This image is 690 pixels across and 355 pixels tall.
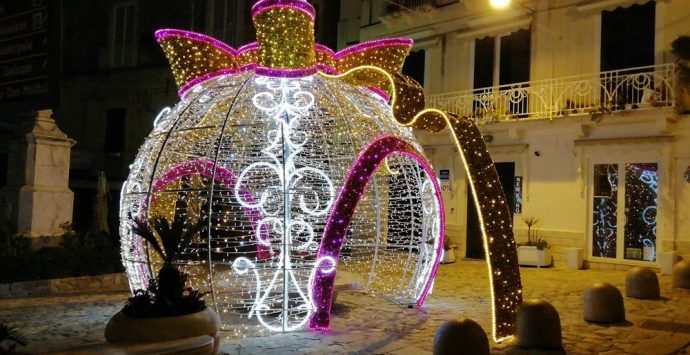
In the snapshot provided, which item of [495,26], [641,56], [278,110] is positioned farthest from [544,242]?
[278,110]

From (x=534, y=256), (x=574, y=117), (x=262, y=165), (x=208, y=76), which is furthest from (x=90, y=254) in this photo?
(x=574, y=117)

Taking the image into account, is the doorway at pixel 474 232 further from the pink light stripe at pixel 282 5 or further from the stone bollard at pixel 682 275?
the pink light stripe at pixel 282 5

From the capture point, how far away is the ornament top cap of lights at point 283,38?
805 cm

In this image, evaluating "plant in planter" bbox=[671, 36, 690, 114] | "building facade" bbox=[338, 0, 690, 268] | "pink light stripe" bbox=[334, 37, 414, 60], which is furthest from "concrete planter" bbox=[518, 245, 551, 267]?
"pink light stripe" bbox=[334, 37, 414, 60]

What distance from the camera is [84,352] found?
4395 millimetres

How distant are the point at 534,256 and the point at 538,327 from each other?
917 cm

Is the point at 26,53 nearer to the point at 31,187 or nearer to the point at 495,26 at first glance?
the point at 31,187

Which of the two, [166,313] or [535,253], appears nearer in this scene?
[166,313]

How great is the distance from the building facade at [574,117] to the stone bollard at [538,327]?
8808mm

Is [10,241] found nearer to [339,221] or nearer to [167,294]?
[339,221]

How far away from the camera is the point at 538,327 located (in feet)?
23.1

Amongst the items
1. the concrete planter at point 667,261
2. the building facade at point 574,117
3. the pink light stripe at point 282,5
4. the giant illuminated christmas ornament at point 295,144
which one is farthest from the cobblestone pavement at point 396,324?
the pink light stripe at point 282,5

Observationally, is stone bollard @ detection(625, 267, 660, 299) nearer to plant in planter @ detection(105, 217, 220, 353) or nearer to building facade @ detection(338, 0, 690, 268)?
building facade @ detection(338, 0, 690, 268)

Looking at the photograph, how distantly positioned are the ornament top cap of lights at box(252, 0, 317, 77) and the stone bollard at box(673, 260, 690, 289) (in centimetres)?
850
